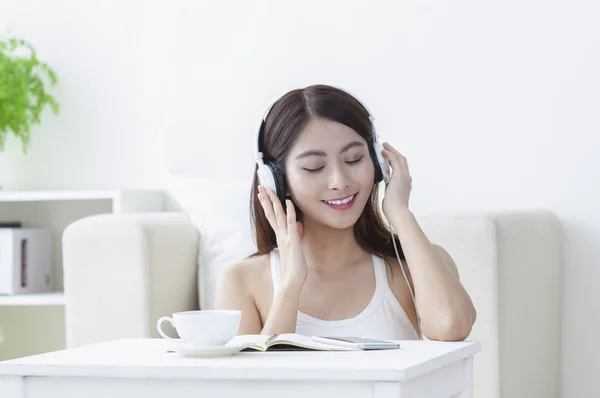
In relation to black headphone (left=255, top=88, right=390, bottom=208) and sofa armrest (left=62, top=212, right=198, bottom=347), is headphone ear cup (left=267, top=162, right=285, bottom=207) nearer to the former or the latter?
black headphone (left=255, top=88, right=390, bottom=208)

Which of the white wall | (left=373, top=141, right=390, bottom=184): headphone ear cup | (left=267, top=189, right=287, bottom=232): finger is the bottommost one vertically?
(left=267, top=189, right=287, bottom=232): finger

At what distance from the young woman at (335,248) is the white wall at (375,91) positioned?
83 centimetres

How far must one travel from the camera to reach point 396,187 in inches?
67.9

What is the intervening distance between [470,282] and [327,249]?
0.60 metres

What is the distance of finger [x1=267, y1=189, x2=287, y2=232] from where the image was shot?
1690mm

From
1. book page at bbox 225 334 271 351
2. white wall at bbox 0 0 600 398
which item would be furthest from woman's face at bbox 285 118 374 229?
white wall at bbox 0 0 600 398

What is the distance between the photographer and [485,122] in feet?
8.59

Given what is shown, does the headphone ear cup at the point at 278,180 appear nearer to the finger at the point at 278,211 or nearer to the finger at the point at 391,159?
the finger at the point at 278,211

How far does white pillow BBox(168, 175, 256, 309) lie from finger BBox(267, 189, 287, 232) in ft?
2.35

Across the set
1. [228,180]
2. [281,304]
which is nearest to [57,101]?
[228,180]

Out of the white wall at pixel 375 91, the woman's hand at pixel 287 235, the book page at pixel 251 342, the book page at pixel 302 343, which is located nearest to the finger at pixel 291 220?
the woman's hand at pixel 287 235

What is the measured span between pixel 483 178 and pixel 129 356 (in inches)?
61.3

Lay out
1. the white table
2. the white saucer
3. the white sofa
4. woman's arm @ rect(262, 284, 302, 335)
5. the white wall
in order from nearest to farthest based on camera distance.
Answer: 1. the white table
2. the white saucer
3. woman's arm @ rect(262, 284, 302, 335)
4. the white sofa
5. the white wall

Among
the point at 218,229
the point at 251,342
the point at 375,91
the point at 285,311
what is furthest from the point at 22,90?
the point at 251,342
